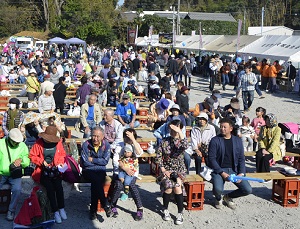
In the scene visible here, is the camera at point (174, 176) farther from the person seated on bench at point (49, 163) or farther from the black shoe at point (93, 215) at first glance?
the person seated on bench at point (49, 163)

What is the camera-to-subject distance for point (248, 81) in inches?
607

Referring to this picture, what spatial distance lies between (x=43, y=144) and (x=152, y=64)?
51.4 feet

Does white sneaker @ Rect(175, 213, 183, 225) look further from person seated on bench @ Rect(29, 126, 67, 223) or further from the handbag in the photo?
the handbag

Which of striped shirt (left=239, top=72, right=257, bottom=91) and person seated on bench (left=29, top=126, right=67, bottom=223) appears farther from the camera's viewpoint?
striped shirt (left=239, top=72, right=257, bottom=91)

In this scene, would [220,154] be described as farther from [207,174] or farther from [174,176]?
[174,176]

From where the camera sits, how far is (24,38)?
49.6 metres

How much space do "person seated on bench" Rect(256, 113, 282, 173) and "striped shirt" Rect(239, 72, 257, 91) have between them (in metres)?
7.19

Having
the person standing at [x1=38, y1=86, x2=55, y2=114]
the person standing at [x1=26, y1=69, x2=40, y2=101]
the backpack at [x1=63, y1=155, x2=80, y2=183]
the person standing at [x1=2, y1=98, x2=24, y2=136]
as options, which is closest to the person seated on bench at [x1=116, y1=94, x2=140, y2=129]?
the person standing at [x1=38, y1=86, x2=55, y2=114]

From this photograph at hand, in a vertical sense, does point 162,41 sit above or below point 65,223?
above

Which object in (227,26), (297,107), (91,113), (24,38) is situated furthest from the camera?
(227,26)

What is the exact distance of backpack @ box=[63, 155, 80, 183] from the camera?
644cm

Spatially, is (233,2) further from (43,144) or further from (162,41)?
(43,144)

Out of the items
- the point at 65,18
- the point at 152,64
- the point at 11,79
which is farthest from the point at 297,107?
the point at 65,18

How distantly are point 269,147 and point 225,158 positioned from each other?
195cm
